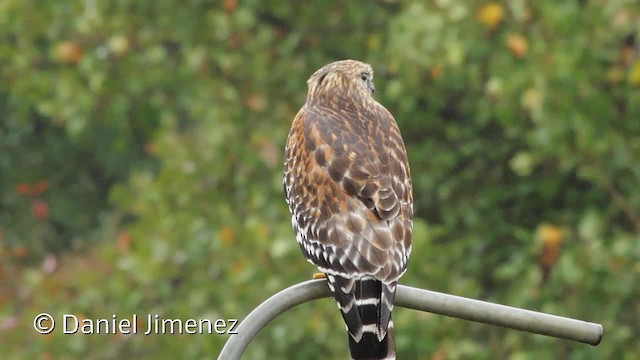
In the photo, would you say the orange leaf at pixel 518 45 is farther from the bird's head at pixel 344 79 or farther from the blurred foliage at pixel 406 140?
the bird's head at pixel 344 79

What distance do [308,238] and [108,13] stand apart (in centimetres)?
361

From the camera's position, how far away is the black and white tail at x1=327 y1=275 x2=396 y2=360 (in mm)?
3523

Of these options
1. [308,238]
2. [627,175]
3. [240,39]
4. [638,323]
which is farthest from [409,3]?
[308,238]

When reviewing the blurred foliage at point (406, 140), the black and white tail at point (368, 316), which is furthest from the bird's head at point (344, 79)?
the black and white tail at point (368, 316)

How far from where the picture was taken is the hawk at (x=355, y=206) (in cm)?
359

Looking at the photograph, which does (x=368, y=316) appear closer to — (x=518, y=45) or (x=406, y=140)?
(x=518, y=45)

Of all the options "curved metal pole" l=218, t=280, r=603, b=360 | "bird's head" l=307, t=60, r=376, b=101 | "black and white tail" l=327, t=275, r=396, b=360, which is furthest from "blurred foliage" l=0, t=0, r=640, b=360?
"curved metal pole" l=218, t=280, r=603, b=360

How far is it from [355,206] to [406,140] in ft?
8.03

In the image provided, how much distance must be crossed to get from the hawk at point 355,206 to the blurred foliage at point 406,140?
4.47ft

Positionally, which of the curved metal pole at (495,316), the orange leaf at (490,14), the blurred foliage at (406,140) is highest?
the orange leaf at (490,14)

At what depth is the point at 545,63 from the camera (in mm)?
5668

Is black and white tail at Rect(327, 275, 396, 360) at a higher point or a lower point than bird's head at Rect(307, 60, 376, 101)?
lower

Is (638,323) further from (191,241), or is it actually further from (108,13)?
(108,13)

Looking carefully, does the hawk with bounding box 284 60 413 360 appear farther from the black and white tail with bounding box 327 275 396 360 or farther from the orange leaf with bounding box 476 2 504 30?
the orange leaf with bounding box 476 2 504 30
